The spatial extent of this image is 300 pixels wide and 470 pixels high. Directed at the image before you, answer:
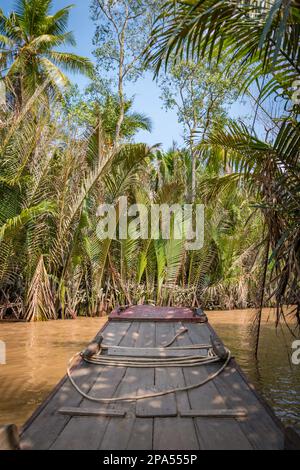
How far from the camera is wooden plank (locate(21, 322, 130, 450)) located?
2.53 meters

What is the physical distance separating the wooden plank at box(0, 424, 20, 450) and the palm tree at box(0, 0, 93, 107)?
1871cm

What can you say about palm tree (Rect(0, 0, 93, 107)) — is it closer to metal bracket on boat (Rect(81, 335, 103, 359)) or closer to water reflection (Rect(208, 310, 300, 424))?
water reflection (Rect(208, 310, 300, 424))

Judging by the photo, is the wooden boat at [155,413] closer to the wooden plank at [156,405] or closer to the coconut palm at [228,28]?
the wooden plank at [156,405]

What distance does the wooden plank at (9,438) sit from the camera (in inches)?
87.2

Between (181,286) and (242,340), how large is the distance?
4583 millimetres

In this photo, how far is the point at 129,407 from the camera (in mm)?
3129

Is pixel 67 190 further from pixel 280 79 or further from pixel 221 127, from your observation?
pixel 280 79

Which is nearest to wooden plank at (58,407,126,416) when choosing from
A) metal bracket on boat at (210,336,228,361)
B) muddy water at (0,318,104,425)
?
metal bracket on boat at (210,336,228,361)

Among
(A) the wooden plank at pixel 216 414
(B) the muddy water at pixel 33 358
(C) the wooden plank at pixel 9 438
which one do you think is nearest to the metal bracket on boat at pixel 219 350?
(A) the wooden plank at pixel 216 414

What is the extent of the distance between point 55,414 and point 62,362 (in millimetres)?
4426

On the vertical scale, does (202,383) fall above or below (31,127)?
below

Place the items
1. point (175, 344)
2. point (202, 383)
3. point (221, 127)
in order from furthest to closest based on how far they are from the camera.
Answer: point (221, 127) → point (175, 344) → point (202, 383)

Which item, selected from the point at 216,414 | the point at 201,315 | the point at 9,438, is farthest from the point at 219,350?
the point at 201,315
